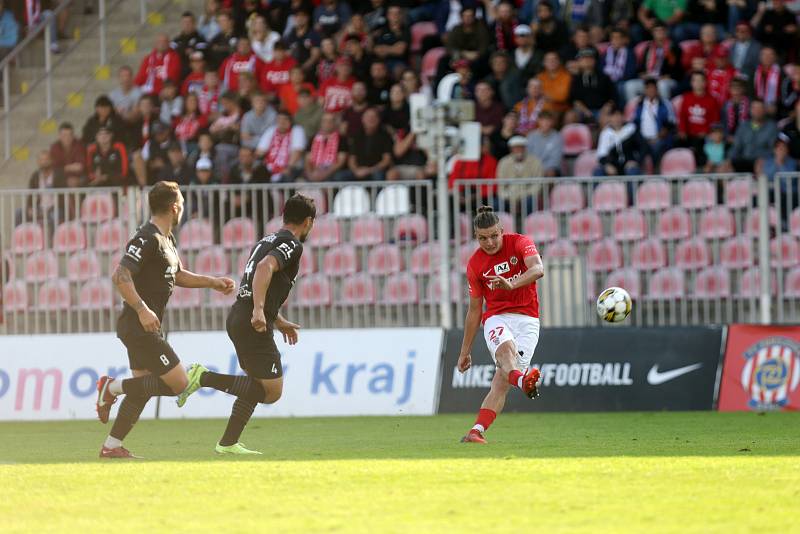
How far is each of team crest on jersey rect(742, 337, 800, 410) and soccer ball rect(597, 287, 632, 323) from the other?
13.0 ft

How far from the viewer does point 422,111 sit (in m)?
18.6

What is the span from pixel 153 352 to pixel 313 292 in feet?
23.9

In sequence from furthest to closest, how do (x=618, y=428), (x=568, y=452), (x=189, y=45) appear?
(x=189, y=45) → (x=618, y=428) → (x=568, y=452)

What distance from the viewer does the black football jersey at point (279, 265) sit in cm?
1136

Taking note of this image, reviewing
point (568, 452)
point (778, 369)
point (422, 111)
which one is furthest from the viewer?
point (422, 111)

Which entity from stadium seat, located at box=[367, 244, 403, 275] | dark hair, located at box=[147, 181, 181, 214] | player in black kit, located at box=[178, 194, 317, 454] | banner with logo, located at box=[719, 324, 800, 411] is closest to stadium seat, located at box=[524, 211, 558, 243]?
stadium seat, located at box=[367, 244, 403, 275]

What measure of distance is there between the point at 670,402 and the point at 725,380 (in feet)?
2.31

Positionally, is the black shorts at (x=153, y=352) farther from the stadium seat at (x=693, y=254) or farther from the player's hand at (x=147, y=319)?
the stadium seat at (x=693, y=254)

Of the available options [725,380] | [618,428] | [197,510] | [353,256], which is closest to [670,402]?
[725,380]

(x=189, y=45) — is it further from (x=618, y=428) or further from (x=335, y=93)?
(x=618, y=428)

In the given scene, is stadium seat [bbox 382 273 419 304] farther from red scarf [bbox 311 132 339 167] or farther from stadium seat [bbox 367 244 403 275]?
red scarf [bbox 311 132 339 167]

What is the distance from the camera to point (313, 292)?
18656 mm

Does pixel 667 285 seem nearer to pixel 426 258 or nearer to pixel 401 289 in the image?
pixel 426 258

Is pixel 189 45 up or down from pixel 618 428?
up
